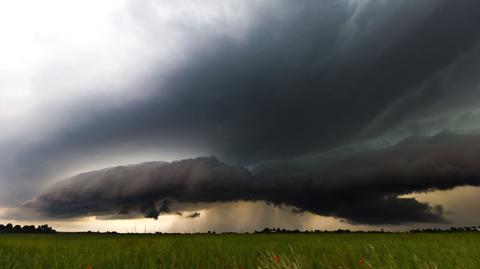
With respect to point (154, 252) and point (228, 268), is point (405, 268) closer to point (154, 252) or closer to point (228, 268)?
point (228, 268)

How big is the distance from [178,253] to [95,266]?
253cm

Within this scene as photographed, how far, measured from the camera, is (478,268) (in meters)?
11.0

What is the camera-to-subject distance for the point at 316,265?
10.8 metres

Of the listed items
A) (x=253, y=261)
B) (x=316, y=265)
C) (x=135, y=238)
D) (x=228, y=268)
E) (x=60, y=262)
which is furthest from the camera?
(x=135, y=238)

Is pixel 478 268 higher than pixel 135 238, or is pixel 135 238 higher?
pixel 135 238

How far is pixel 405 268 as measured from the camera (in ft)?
29.0

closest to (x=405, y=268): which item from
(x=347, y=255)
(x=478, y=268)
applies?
(x=478, y=268)

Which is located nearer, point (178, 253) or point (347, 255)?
point (178, 253)

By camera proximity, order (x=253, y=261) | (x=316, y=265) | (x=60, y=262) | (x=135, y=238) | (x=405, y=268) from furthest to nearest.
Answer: (x=135, y=238) → (x=253, y=261) → (x=60, y=262) → (x=316, y=265) → (x=405, y=268)

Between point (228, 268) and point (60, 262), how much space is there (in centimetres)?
537

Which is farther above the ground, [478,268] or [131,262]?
[131,262]

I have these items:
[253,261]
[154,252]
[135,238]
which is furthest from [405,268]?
[135,238]

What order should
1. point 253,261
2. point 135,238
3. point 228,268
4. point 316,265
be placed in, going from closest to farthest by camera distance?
point 316,265, point 228,268, point 253,261, point 135,238

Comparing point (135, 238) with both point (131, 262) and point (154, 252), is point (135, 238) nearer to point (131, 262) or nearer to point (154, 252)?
point (154, 252)
